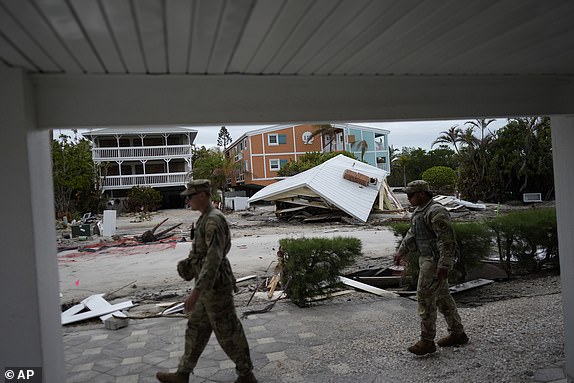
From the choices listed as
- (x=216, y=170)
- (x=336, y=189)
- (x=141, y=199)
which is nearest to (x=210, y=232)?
(x=336, y=189)

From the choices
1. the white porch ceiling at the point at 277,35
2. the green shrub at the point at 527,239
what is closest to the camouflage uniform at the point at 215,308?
the white porch ceiling at the point at 277,35

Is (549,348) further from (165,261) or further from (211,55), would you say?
(165,261)

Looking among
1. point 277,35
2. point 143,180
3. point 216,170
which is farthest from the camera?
point 143,180

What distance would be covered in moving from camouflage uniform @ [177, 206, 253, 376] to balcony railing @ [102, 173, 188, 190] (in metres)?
36.3

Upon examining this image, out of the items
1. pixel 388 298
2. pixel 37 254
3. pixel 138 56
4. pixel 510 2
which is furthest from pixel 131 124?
pixel 388 298

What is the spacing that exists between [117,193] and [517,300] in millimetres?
40218

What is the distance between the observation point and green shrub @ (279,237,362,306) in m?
6.46

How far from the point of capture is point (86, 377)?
418 cm

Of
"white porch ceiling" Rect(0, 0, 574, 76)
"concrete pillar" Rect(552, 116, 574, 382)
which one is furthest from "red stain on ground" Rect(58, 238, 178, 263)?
"concrete pillar" Rect(552, 116, 574, 382)

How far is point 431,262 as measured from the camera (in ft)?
14.4

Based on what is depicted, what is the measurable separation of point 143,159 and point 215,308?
128ft

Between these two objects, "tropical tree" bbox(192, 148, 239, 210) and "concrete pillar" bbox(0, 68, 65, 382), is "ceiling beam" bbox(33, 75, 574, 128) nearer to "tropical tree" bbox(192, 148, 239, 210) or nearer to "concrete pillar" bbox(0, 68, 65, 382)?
"concrete pillar" bbox(0, 68, 65, 382)

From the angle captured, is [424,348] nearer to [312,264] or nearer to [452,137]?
[312,264]

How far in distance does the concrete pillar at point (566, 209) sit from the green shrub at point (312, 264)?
3.25 metres
